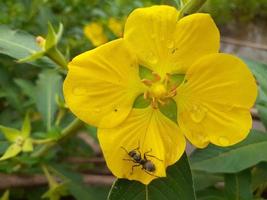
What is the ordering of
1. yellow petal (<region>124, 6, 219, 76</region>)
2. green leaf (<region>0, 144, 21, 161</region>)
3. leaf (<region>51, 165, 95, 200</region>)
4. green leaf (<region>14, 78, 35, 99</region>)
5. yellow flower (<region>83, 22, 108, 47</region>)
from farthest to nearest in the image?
1. yellow flower (<region>83, 22, 108, 47</region>)
2. green leaf (<region>14, 78, 35, 99</region>)
3. leaf (<region>51, 165, 95, 200</region>)
4. green leaf (<region>0, 144, 21, 161</region>)
5. yellow petal (<region>124, 6, 219, 76</region>)

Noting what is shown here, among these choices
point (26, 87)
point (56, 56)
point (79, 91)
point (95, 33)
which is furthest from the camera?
point (95, 33)

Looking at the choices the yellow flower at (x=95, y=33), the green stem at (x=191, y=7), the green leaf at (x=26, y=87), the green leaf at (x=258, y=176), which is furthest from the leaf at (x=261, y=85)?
the yellow flower at (x=95, y=33)

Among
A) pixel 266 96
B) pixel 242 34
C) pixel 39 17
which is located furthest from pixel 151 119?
pixel 242 34

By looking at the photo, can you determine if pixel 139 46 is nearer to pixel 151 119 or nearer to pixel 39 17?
pixel 151 119

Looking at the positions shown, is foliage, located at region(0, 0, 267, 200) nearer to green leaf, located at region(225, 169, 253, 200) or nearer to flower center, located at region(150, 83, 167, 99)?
green leaf, located at region(225, 169, 253, 200)

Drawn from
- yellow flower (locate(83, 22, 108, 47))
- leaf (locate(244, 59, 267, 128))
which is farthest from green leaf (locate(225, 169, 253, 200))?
yellow flower (locate(83, 22, 108, 47))

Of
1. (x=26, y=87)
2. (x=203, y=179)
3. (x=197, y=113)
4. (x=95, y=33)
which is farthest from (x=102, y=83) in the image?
(x=95, y=33)

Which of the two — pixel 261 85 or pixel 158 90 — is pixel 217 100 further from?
pixel 261 85
